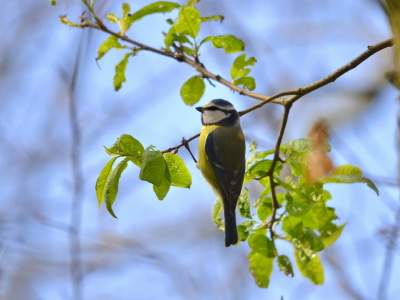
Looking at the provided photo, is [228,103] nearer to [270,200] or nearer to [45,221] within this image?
[270,200]

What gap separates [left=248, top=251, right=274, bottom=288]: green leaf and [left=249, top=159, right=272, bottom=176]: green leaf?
38 cm

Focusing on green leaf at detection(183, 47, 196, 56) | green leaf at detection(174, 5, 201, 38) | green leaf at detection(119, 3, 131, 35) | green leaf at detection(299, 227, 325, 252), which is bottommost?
green leaf at detection(299, 227, 325, 252)

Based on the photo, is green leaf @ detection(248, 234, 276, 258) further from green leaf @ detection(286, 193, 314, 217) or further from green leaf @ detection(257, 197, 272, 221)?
green leaf @ detection(286, 193, 314, 217)

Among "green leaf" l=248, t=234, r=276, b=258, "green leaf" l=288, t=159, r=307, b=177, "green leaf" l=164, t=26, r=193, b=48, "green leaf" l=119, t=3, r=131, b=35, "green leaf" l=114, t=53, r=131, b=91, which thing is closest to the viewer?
"green leaf" l=288, t=159, r=307, b=177

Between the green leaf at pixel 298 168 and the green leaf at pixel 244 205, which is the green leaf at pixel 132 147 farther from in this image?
the green leaf at pixel 298 168

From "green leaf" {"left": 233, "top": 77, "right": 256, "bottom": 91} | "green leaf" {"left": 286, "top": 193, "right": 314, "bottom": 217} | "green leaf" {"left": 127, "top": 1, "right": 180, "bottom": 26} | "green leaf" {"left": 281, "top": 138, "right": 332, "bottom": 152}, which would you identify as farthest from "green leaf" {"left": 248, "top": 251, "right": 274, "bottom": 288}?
"green leaf" {"left": 127, "top": 1, "right": 180, "bottom": 26}

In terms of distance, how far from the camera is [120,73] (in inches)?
103

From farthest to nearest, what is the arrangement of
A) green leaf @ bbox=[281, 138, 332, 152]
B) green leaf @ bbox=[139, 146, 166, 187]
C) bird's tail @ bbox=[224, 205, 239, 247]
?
bird's tail @ bbox=[224, 205, 239, 247] → green leaf @ bbox=[281, 138, 332, 152] → green leaf @ bbox=[139, 146, 166, 187]

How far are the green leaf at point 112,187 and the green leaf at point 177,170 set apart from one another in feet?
0.57

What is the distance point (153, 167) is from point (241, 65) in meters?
1.06

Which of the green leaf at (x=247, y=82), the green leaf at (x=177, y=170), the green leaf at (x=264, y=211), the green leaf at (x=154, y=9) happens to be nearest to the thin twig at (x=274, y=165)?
the green leaf at (x=264, y=211)

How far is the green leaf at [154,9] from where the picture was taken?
2.31m

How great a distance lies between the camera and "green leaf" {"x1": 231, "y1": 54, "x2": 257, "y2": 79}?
2371mm

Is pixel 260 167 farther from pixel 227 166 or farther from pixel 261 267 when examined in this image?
pixel 227 166
